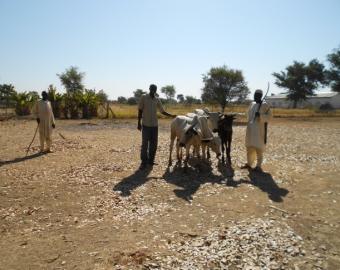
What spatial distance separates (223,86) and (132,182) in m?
40.3

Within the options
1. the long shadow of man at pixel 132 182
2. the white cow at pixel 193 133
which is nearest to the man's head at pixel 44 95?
the long shadow of man at pixel 132 182

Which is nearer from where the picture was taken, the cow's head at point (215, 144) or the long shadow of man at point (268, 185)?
the long shadow of man at point (268, 185)

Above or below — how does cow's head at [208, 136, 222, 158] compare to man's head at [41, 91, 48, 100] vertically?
below

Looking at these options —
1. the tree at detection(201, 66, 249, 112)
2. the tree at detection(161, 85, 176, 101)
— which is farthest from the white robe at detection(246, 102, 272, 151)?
the tree at detection(161, 85, 176, 101)

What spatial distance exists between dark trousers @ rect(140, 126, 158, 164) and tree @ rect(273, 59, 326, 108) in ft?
208

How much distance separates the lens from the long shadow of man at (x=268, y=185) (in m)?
9.02

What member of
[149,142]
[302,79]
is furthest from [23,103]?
[302,79]

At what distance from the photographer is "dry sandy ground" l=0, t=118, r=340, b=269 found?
5.82 meters

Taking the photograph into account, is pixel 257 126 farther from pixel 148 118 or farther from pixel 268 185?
pixel 148 118

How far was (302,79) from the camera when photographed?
69625mm

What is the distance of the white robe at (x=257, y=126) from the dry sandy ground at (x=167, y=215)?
96 cm

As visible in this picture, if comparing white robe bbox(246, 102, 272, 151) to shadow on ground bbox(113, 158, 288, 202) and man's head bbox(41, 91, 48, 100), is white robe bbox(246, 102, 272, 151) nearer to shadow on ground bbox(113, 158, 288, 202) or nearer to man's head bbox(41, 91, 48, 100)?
shadow on ground bbox(113, 158, 288, 202)

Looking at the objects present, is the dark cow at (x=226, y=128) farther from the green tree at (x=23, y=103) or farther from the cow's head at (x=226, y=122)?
the green tree at (x=23, y=103)

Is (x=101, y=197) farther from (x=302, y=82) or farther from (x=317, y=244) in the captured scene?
(x=302, y=82)
